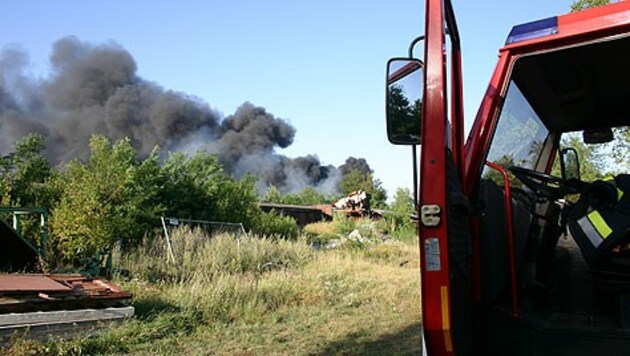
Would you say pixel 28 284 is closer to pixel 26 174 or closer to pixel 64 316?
pixel 64 316

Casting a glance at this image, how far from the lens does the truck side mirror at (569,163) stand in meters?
3.43

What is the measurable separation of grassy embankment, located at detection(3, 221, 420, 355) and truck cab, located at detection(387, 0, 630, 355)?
374 centimetres

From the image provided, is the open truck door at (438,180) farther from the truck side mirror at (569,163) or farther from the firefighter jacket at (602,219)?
the truck side mirror at (569,163)

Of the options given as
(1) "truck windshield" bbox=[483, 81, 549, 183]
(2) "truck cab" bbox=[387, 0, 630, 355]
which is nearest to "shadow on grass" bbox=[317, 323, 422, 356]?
(1) "truck windshield" bbox=[483, 81, 549, 183]

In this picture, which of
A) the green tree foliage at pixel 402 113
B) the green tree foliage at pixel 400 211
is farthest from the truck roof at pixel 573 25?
the green tree foliage at pixel 400 211

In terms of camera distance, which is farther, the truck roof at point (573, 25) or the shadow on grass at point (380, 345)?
the shadow on grass at point (380, 345)

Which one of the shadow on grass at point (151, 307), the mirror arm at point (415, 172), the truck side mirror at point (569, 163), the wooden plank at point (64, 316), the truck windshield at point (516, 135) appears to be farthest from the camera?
the shadow on grass at point (151, 307)

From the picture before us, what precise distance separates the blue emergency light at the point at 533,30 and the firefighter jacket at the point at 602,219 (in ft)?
2.22

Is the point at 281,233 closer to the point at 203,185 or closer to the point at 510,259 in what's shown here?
the point at 203,185

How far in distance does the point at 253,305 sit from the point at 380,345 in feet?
7.79

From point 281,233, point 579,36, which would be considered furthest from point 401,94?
point 281,233

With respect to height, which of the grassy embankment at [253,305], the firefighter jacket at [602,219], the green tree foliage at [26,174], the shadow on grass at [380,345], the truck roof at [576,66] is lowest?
the shadow on grass at [380,345]

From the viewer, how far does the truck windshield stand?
2465 mm

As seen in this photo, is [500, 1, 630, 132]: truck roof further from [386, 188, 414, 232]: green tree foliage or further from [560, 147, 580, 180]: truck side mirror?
[386, 188, 414, 232]: green tree foliage
